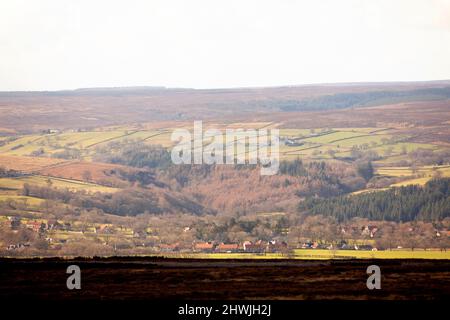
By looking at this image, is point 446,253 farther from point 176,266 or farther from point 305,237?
point 176,266

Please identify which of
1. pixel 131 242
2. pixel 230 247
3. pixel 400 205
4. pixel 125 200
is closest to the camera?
pixel 230 247

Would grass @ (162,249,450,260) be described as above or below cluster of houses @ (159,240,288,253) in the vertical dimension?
above

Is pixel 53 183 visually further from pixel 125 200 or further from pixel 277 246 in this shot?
pixel 277 246

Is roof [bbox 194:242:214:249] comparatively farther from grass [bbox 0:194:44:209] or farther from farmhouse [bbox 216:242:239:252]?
grass [bbox 0:194:44:209]

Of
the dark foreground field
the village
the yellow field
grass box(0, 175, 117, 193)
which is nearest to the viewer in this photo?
the dark foreground field

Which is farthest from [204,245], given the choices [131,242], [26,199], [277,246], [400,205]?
[400,205]

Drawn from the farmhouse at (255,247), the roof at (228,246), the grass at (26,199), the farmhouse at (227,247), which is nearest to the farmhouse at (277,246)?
the farmhouse at (255,247)

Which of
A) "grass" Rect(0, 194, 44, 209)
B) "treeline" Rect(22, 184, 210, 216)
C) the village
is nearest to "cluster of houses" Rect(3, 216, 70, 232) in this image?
the village
